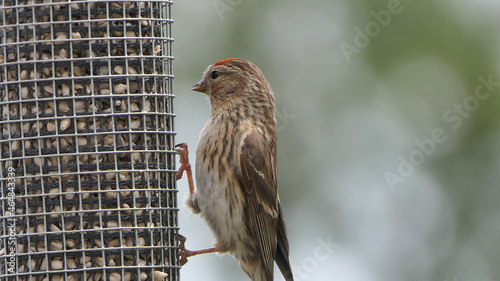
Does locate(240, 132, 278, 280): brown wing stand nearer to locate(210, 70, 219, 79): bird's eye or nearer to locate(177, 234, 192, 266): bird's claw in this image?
locate(210, 70, 219, 79): bird's eye

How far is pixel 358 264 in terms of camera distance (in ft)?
43.3

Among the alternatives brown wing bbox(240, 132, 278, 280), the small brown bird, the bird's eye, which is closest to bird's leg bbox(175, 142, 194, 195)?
the small brown bird

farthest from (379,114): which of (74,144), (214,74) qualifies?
(74,144)

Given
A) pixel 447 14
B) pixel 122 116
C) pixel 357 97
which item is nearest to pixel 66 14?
pixel 122 116

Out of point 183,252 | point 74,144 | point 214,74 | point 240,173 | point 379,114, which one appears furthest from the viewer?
point 379,114

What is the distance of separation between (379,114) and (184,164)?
19.2ft

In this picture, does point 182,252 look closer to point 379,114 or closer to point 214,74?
point 214,74

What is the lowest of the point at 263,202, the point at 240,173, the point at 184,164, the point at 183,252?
the point at 183,252

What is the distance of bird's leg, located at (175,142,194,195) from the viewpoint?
7.89m

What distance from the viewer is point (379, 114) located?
1345 cm

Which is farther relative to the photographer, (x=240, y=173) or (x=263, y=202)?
(x=263, y=202)

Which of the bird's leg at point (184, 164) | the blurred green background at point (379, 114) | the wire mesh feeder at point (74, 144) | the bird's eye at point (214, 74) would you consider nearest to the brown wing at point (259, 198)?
the bird's leg at point (184, 164)

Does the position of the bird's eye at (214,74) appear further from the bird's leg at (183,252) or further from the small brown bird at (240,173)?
the bird's leg at (183,252)

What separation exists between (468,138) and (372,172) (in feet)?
5.41
